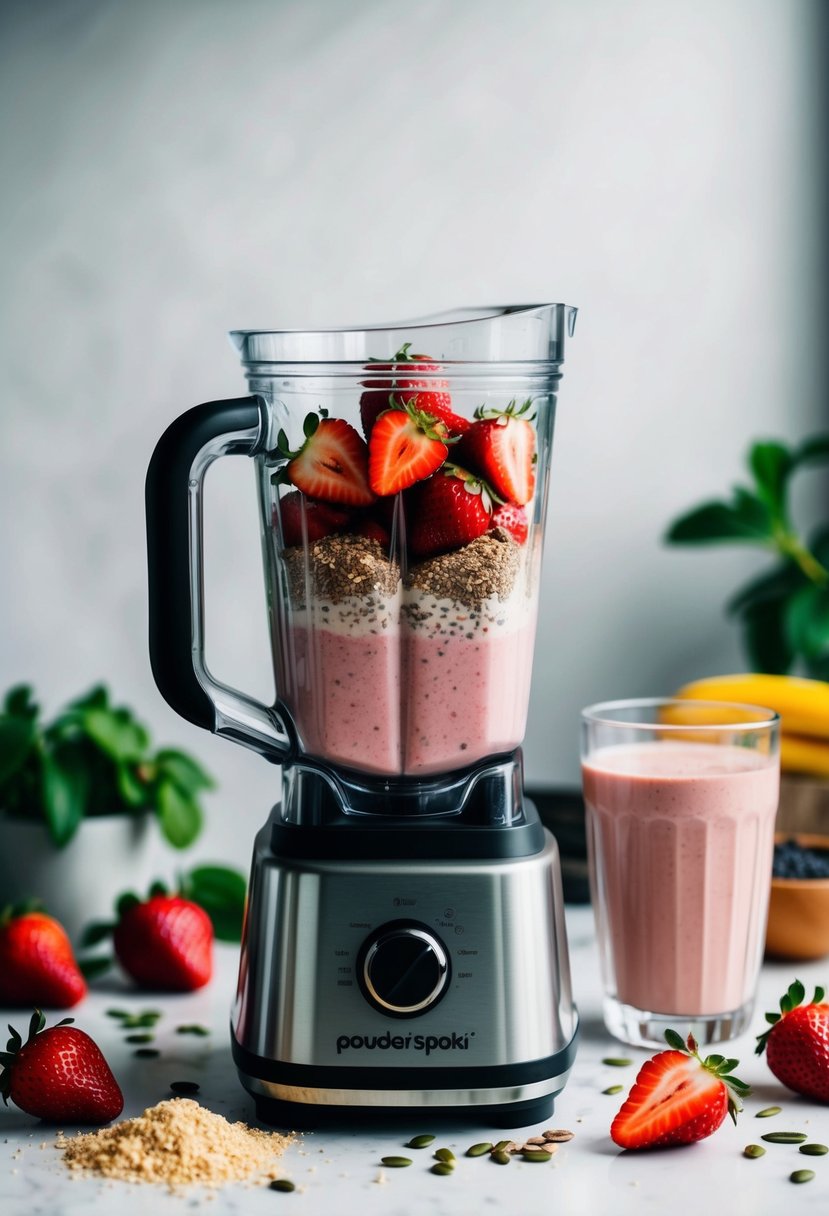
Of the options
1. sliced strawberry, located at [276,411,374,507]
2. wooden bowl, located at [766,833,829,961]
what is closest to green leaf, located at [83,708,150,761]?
sliced strawberry, located at [276,411,374,507]

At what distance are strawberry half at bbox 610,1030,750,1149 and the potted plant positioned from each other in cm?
61

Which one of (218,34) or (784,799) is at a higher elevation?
(218,34)

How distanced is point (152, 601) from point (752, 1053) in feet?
1.91

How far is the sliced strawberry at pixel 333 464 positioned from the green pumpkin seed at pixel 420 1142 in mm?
413

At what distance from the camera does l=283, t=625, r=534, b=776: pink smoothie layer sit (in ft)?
2.81

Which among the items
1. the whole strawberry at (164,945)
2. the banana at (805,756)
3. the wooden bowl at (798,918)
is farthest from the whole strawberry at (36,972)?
the banana at (805,756)

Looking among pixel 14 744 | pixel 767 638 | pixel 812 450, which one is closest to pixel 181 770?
pixel 14 744

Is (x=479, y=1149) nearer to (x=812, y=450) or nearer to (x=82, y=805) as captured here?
(x=82, y=805)

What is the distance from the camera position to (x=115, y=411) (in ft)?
5.17

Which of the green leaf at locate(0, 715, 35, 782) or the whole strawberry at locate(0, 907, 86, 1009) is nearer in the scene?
the whole strawberry at locate(0, 907, 86, 1009)

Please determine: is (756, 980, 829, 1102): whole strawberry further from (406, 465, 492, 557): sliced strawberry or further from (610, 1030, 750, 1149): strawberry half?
(406, 465, 492, 557): sliced strawberry

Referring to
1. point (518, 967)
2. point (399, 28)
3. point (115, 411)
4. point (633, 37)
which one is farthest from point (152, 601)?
point (633, 37)

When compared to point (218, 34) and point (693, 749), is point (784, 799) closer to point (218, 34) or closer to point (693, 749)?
point (693, 749)

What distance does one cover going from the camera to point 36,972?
111 centimetres
